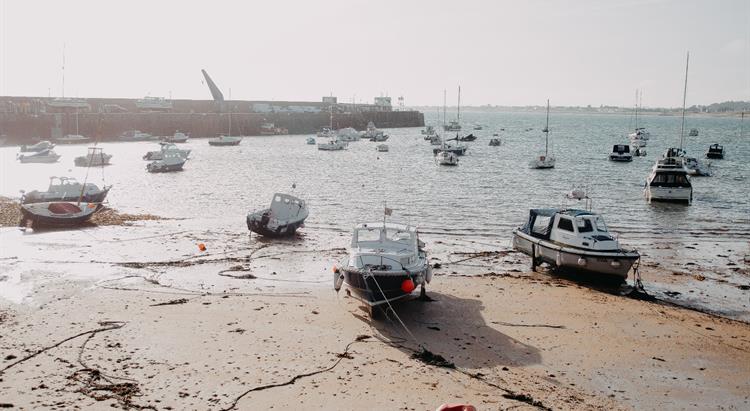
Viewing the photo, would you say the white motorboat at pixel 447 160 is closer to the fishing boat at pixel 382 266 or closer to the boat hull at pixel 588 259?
the boat hull at pixel 588 259

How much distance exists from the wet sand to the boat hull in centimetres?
63

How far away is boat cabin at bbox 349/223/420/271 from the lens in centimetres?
1769

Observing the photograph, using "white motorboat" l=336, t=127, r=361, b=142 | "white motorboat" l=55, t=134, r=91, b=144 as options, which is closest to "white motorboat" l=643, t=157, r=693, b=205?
"white motorboat" l=55, t=134, r=91, b=144

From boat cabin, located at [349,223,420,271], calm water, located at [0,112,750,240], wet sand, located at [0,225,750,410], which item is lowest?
wet sand, located at [0,225,750,410]

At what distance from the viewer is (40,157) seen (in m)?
66.1

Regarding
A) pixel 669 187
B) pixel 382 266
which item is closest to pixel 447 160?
pixel 669 187

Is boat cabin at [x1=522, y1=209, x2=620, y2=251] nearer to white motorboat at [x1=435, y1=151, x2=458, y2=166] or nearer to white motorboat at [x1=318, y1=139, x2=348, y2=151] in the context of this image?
white motorboat at [x1=435, y1=151, x2=458, y2=166]

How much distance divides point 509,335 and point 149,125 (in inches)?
4049

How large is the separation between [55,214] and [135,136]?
7462cm

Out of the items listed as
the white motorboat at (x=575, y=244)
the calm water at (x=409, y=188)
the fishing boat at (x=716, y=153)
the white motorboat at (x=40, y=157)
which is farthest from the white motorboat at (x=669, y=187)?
the white motorboat at (x=40, y=157)

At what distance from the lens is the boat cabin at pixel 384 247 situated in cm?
1769

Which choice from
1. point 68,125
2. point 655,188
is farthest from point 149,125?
point 655,188

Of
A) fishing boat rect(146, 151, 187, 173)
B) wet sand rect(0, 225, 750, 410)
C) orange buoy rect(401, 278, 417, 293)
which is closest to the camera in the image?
wet sand rect(0, 225, 750, 410)

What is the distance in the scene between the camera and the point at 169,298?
18609 mm
